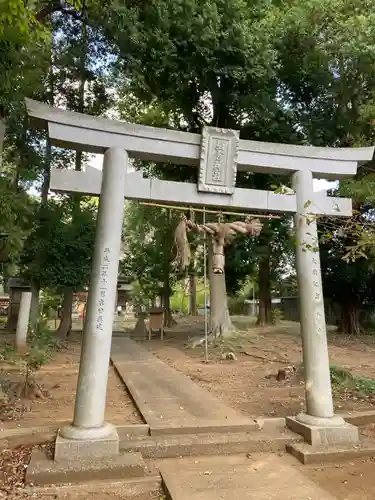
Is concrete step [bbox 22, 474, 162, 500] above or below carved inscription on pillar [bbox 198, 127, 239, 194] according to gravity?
below

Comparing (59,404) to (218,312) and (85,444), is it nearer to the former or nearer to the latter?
(85,444)

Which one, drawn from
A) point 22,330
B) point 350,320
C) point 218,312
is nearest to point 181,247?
point 22,330

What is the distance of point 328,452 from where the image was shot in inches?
182

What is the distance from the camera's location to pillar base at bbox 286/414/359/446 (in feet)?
15.9

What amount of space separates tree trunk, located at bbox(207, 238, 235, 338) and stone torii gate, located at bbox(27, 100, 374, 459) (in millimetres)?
8093

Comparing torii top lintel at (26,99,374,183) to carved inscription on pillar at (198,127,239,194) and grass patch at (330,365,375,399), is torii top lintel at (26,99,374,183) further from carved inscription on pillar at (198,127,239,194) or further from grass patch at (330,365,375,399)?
grass patch at (330,365,375,399)

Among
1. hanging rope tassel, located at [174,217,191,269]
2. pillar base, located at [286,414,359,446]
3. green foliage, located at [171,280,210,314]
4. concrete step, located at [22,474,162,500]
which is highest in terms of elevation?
green foliage, located at [171,280,210,314]

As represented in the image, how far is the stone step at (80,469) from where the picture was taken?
12.9 feet

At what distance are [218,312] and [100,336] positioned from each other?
9.73 meters

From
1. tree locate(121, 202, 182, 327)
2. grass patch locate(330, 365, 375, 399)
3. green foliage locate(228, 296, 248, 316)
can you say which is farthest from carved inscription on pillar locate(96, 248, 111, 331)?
green foliage locate(228, 296, 248, 316)

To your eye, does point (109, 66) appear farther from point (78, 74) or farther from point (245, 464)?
point (245, 464)

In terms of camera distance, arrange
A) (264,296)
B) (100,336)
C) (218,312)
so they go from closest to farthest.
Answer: (100,336) → (218,312) → (264,296)

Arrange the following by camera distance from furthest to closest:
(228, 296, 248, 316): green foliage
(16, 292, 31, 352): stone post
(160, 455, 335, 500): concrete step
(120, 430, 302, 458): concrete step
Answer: (228, 296, 248, 316): green foliage, (16, 292, 31, 352): stone post, (120, 430, 302, 458): concrete step, (160, 455, 335, 500): concrete step

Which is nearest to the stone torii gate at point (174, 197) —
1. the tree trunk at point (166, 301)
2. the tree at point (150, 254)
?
the tree at point (150, 254)
